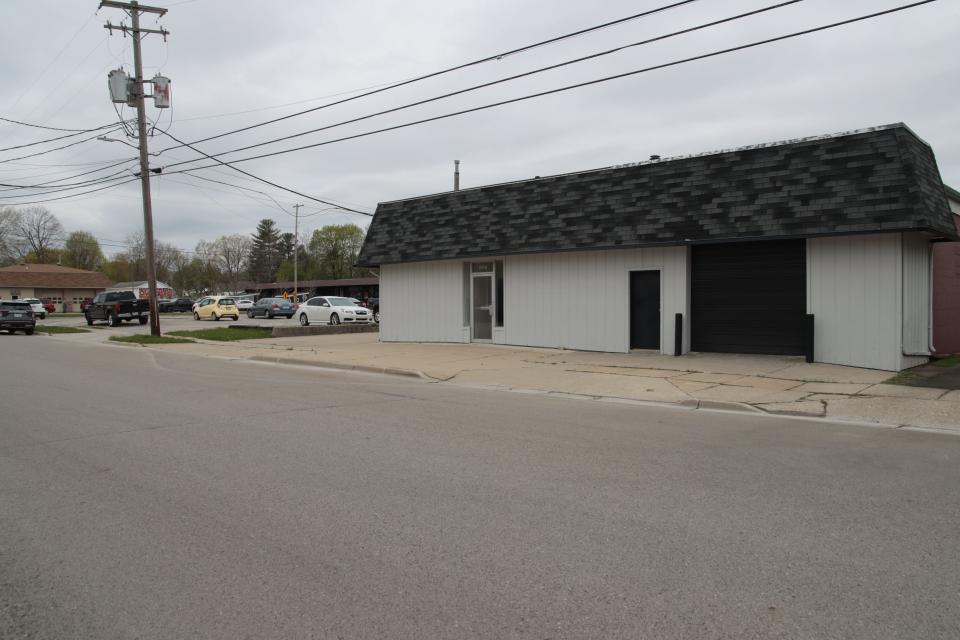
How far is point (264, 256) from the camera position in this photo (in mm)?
115938

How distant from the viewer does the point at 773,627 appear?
126 inches

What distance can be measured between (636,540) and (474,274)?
16.3 meters

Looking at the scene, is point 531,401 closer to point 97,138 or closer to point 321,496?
point 321,496

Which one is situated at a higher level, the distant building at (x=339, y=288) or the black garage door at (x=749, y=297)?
the distant building at (x=339, y=288)

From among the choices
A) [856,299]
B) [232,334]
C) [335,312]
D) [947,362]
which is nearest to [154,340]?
[232,334]

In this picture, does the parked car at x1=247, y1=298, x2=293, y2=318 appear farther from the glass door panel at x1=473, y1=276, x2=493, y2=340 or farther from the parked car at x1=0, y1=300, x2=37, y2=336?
the glass door panel at x1=473, y1=276, x2=493, y2=340

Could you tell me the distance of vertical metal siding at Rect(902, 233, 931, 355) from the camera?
13117 millimetres

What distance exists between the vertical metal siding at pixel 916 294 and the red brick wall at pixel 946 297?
1463 mm

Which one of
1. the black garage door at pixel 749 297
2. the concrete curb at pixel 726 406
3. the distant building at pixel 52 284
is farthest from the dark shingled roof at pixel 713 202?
the distant building at pixel 52 284

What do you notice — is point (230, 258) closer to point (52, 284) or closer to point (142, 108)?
point (52, 284)

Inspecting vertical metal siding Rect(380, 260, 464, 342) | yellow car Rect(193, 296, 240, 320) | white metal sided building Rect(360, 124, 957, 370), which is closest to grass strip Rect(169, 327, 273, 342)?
vertical metal siding Rect(380, 260, 464, 342)

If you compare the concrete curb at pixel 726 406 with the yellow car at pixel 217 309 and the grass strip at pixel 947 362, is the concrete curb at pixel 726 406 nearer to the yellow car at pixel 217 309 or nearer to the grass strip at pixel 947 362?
the grass strip at pixel 947 362

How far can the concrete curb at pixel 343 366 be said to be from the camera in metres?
14.3

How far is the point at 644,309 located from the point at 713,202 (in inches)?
126
